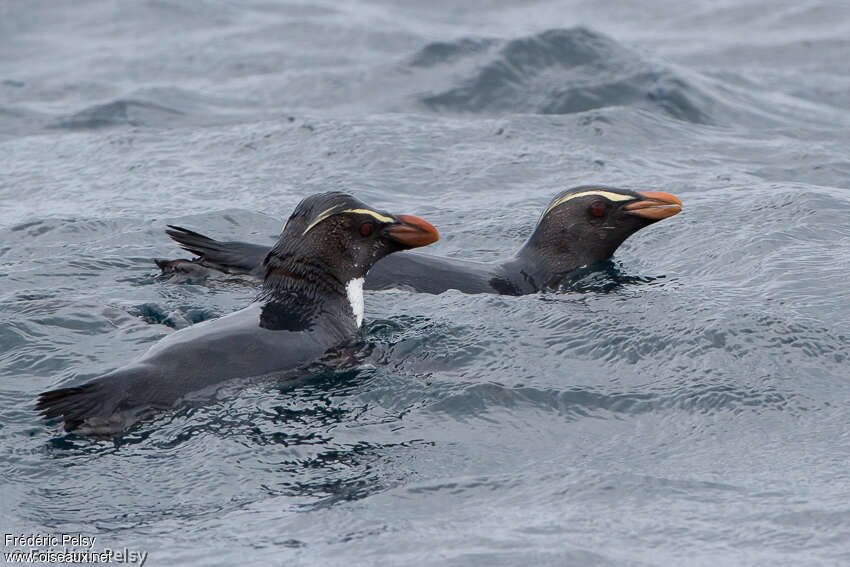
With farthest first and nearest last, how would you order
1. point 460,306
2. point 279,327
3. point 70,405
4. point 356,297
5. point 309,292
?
1. point 460,306
2. point 356,297
3. point 309,292
4. point 279,327
5. point 70,405

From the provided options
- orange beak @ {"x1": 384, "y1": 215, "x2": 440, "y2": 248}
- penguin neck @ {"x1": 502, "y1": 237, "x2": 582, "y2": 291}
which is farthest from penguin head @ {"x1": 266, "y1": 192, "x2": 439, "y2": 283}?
penguin neck @ {"x1": 502, "y1": 237, "x2": 582, "y2": 291}

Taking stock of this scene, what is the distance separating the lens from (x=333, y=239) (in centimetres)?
763

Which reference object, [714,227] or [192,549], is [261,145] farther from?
[192,549]

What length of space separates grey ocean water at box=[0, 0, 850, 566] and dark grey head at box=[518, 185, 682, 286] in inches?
13.3

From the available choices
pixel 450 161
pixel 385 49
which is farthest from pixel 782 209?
pixel 385 49

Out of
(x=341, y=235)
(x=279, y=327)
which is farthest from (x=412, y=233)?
(x=279, y=327)

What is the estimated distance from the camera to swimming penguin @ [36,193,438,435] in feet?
20.2

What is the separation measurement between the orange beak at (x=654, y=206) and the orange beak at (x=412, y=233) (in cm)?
215

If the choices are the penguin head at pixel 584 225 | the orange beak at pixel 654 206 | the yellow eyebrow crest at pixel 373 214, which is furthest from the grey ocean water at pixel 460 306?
the yellow eyebrow crest at pixel 373 214

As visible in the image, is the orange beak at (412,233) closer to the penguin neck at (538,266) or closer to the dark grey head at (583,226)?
the penguin neck at (538,266)

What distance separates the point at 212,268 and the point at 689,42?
38.3ft

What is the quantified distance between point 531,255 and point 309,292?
2.38 metres

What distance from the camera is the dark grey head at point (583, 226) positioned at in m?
9.30

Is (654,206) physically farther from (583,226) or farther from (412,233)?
(412,233)
